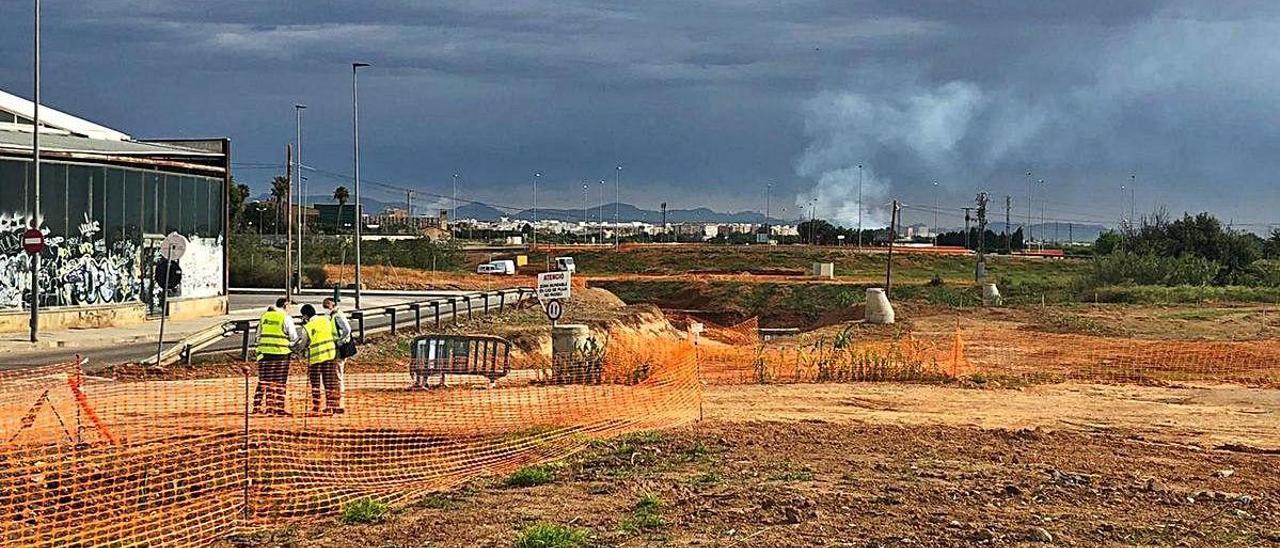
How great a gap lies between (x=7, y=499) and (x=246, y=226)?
118687 millimetres

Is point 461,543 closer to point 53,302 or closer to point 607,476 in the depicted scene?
point 607,476

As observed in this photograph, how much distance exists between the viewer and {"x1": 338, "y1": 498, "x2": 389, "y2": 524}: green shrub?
38.8 ft

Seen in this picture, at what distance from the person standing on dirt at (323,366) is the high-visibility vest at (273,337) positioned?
1.40 ft

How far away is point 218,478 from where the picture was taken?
13.4 m

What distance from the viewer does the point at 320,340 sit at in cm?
1897

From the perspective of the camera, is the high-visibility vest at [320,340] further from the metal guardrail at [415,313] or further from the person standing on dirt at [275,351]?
the metal guardrail at [415,313]

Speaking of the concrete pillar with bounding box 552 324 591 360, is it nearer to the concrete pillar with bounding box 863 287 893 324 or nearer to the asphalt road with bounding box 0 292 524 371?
the asphalt road with bounding box 0 292 524 371

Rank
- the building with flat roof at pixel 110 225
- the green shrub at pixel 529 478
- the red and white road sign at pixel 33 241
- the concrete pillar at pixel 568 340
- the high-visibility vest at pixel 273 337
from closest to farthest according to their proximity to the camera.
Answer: the green shrub at pixel 529 478, the high-visibility vest at pixel 273 337, the concrete pillar at pixel 568 340, the red and white road sign at pixel 33 241, the building with flat roof at pixel 110 225

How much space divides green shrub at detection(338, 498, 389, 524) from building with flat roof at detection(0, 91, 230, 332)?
81.5 ft

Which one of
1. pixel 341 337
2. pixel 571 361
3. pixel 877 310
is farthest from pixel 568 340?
pixel 877 310

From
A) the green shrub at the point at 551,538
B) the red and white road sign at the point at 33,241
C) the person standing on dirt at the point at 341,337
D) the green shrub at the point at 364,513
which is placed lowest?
the green shrub at the point at 364,513

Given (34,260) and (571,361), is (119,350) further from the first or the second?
(571,361)

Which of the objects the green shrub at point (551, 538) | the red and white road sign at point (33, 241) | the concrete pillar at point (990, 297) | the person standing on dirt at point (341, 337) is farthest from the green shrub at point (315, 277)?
the green shrub at point (551, 538)

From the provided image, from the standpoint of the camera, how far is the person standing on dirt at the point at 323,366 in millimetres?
18719
